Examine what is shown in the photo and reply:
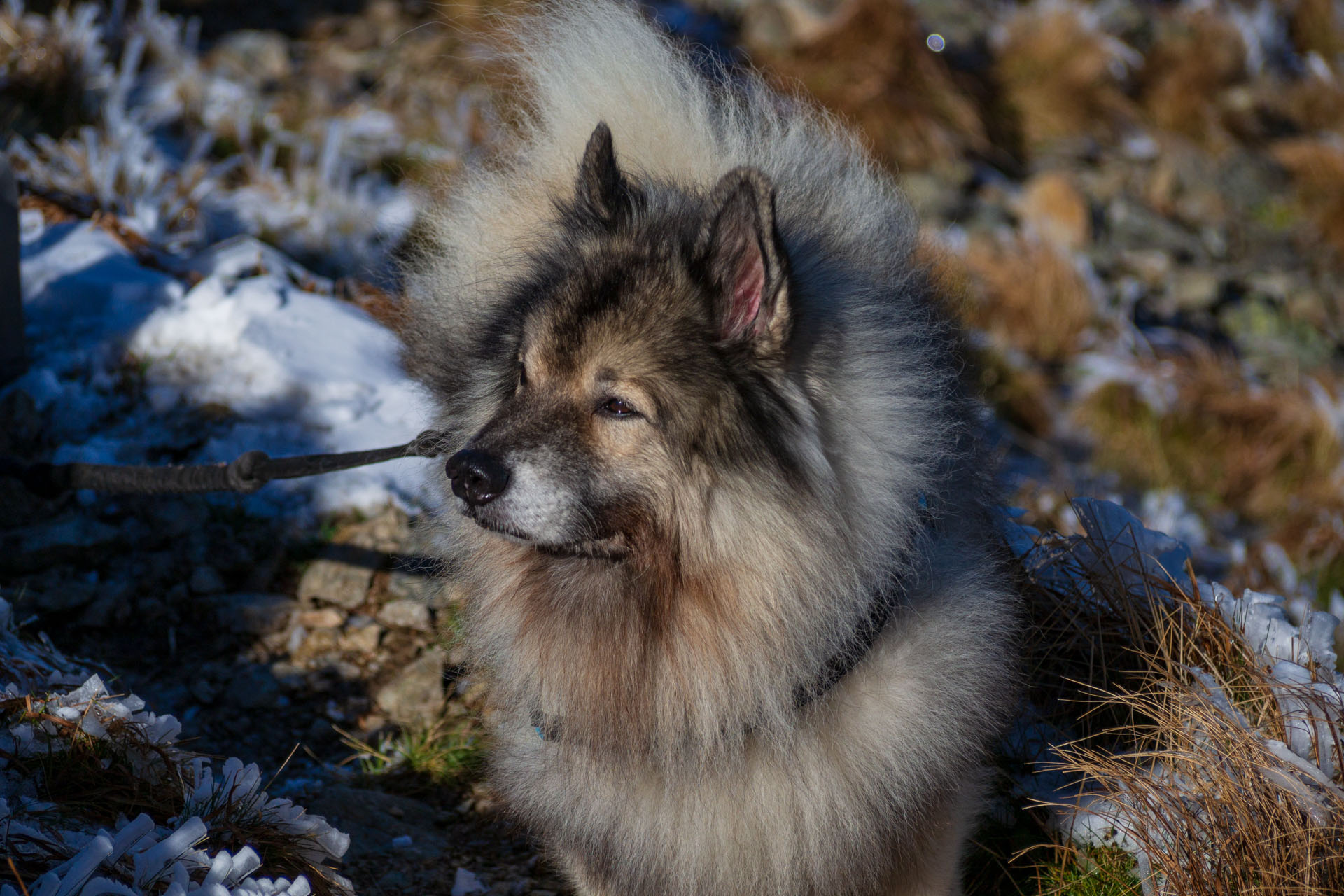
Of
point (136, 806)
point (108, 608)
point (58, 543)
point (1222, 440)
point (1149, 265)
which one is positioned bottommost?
point (1222, 440)

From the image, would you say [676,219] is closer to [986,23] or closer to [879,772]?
[879,772]

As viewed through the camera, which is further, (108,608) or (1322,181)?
(1322,181)

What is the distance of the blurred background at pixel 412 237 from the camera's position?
10.4 feet

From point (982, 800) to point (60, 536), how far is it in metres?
2.88

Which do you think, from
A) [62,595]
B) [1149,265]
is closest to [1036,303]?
[1149,265]

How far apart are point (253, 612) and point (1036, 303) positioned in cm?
545

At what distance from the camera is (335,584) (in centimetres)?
329

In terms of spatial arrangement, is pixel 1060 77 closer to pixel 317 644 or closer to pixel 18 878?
pixel 317 644

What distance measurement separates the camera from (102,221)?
4164 mm

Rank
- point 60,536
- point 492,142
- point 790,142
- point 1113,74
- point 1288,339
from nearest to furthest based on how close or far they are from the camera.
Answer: point 790,142, point 60,536, point 492,142, point 1288,339, point 1113,74

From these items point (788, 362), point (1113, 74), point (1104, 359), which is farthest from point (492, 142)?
point (1113, 74)

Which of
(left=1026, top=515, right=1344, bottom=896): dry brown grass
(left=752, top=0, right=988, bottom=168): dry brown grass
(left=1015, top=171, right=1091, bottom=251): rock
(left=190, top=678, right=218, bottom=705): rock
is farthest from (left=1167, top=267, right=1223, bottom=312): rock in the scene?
(left=190, top=678, right=218, bottom=705): rock

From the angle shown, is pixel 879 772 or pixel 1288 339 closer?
pixel 879 772

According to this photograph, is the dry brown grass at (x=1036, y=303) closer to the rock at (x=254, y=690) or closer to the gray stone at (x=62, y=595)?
the rock at (x=254, y=690)
